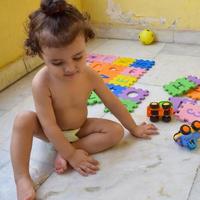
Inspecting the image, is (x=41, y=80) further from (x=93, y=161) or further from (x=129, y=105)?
(x=129, y=105)

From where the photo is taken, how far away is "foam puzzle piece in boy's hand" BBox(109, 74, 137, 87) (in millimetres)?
1337

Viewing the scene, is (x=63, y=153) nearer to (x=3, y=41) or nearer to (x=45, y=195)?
(x=45, y=195)

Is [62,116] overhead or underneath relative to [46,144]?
overhead

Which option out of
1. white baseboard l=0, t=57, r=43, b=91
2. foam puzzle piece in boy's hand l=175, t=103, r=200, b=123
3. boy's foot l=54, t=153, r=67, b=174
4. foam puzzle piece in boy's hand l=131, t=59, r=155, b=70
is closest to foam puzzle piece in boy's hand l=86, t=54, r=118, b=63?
foam puzzle piece in boy's hand l=131, t=59, r=155, b=70

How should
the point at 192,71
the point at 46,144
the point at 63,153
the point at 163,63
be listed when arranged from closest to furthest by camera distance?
the point at 63,153 → the point at 46,144 → the point at 192,71 → the point at 163,63

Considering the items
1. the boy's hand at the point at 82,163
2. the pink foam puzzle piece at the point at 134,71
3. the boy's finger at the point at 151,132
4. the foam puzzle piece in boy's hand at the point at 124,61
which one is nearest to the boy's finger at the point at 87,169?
the boy's hand at the point at 82,163

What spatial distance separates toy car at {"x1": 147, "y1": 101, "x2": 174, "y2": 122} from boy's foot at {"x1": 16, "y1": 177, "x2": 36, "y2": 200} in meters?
0.44

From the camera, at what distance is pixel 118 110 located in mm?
975

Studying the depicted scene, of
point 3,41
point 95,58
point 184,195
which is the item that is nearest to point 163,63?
point 95,58

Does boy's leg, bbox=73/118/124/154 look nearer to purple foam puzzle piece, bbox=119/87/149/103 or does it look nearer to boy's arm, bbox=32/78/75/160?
boy's arm, bbox=32/78/75/160

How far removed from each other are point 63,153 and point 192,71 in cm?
76

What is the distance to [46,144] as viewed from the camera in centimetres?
102

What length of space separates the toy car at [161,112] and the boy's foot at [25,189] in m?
0.44

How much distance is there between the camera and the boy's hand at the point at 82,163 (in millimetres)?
877
